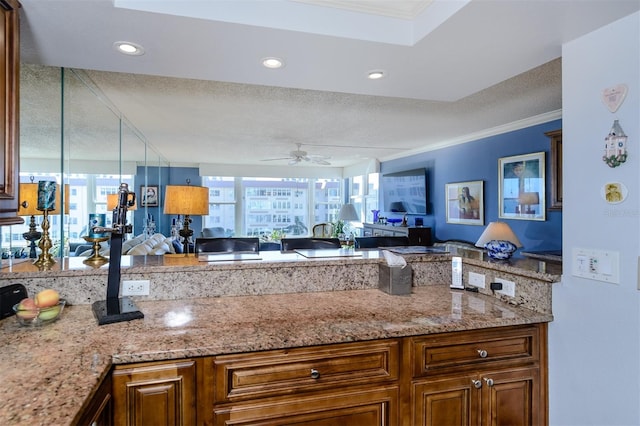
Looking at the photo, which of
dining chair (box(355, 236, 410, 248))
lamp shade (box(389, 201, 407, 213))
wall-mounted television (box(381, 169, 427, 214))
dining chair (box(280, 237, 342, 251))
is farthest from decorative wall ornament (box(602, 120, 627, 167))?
lamp shade (box(389, 201, 407, 213))

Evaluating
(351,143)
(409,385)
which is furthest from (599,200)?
(351,143)

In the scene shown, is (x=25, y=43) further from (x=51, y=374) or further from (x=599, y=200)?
(x=599, y=200)

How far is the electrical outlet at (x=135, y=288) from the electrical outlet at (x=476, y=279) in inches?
68.2

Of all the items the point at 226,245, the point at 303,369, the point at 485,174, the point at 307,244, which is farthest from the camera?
the point at 485,174

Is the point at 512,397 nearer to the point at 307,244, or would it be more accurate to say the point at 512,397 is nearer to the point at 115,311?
the point at 115,311

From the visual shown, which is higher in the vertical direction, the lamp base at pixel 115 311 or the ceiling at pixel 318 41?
the ceiling at pixel 318 41

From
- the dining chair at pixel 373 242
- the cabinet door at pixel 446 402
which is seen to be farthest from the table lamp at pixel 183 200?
the dining chair at pixel 373 242

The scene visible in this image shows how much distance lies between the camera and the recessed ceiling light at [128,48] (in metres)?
1.68

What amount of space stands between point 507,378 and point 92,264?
79.0 inches

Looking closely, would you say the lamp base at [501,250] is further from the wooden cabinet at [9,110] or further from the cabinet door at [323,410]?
the wooden cabinet at [9,110]

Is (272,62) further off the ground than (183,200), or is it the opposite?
(272,62)

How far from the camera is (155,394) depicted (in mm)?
1203

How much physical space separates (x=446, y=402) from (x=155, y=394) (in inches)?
43.8

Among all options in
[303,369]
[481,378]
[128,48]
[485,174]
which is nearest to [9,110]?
[128,48]
